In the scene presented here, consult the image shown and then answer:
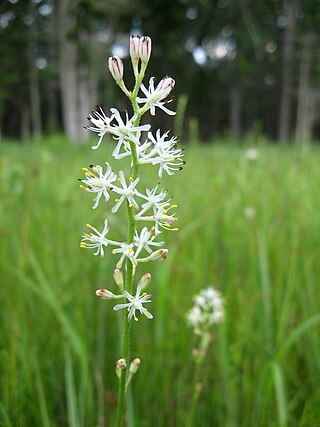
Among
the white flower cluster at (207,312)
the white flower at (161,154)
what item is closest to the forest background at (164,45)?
the white flower cluster at (207,312)

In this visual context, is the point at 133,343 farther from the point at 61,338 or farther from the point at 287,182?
the point at 287,182

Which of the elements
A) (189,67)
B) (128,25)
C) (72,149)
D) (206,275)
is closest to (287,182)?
(206,275)

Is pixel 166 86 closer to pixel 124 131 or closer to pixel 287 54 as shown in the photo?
pixel 124 131

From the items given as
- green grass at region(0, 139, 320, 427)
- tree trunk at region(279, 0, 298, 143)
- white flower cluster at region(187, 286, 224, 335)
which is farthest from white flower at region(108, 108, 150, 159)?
tree trunk at region(279, 0, 298, 143)

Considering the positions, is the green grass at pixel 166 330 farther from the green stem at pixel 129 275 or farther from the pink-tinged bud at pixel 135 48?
the pink-tinged bud at pixel 135 48

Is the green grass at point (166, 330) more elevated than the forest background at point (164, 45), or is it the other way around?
the forest background at point (164, 45)

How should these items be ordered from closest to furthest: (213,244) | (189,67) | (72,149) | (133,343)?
(133,343), (213,244), (72,149), (189,67)

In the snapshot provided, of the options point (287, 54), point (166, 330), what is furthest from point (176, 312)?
point (287, 54)

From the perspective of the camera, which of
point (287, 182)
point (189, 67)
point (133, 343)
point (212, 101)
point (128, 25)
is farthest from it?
point (212, 101)
